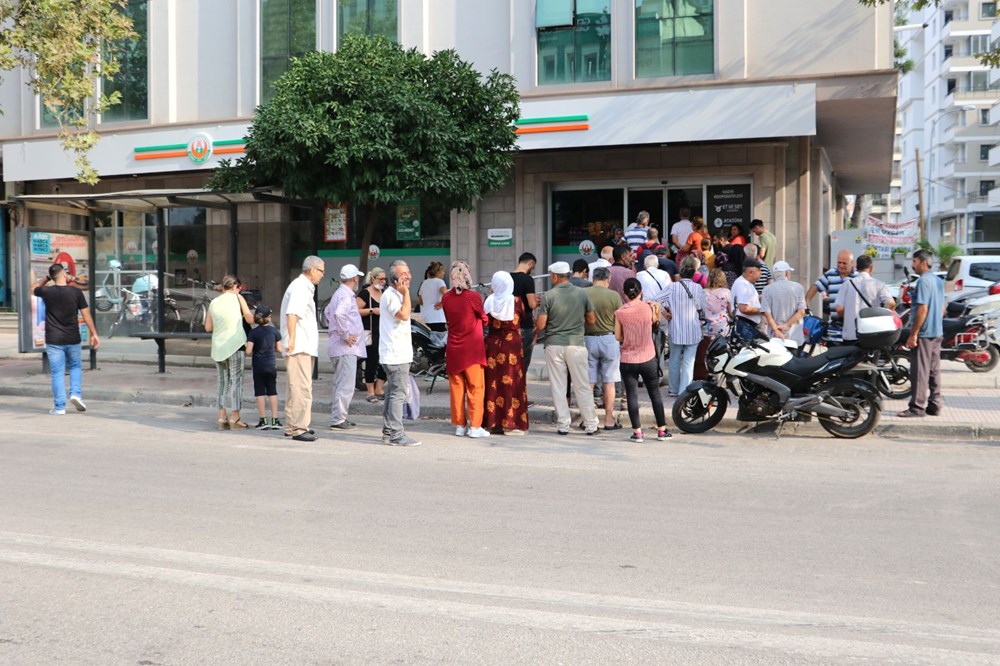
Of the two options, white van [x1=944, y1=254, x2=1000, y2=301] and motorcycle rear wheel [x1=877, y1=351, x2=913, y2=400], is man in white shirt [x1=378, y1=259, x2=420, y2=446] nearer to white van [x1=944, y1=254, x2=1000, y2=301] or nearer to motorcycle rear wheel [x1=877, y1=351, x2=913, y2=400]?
motorcycle rear wheel [x1=877, y1=351, x2=913, y2=400]

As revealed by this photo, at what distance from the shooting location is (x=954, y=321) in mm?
14562

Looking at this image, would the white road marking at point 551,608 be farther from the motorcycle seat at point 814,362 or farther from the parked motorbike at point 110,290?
the parked motorbike at point 110,290

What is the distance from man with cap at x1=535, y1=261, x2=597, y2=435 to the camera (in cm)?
1050

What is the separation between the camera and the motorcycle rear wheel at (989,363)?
589 inches

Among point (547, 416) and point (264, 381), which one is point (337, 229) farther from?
point (547, 416)

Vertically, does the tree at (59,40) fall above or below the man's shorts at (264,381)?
above

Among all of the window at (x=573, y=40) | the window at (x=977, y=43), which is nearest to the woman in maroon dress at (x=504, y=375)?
the window at (x=573, y=40)

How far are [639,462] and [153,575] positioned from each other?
4.87 metres

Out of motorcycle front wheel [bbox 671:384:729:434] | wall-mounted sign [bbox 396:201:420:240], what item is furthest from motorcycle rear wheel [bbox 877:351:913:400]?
wall-mounted sign [bbox 396:201:420:240]

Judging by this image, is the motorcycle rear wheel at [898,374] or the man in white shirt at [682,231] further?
the man in white shirt at [682,231]

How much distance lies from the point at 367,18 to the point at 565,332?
1262cm

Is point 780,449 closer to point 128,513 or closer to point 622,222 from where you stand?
point 128,513

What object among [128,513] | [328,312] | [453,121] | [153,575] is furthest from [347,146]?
[153,575]

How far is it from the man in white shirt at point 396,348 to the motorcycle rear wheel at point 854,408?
4.41 metres
